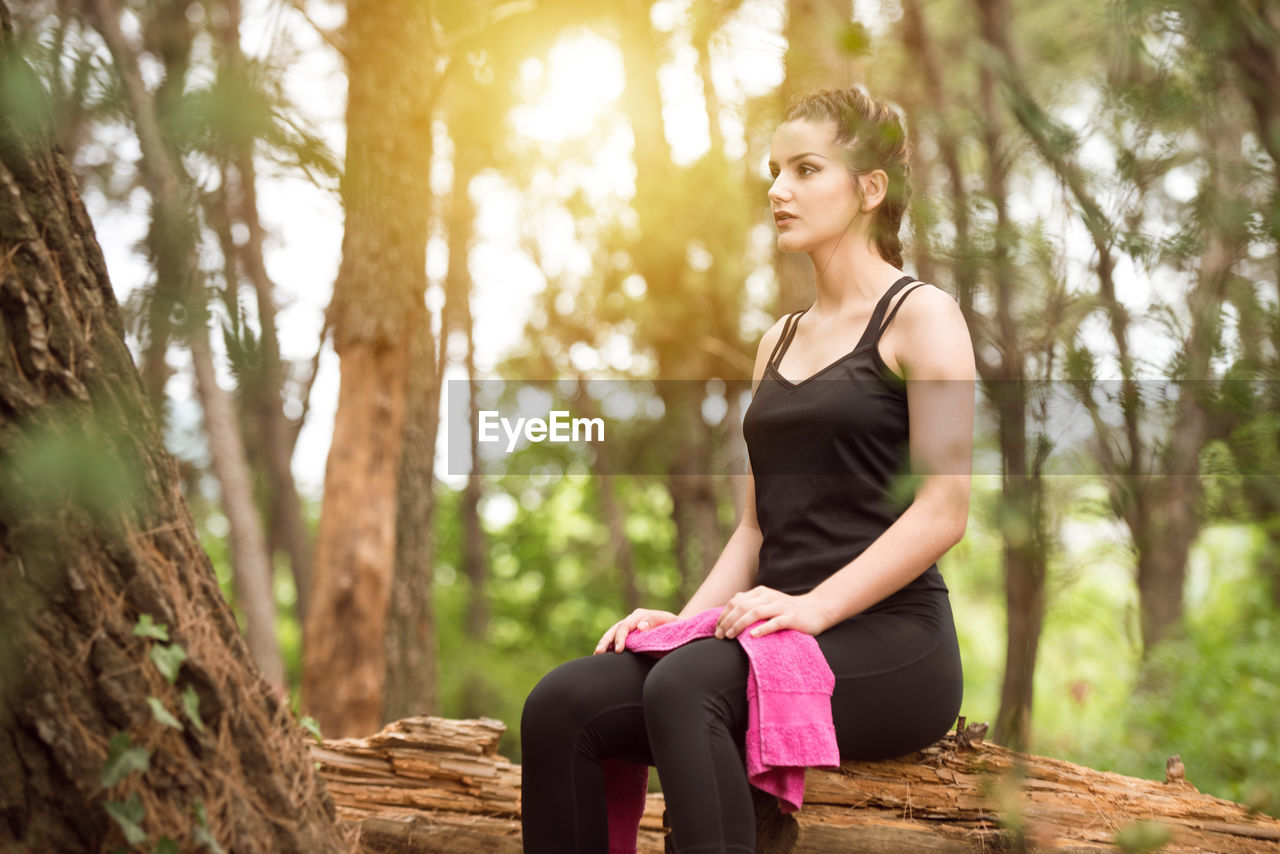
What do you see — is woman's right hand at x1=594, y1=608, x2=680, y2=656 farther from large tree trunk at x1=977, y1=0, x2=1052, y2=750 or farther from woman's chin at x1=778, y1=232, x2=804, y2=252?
large tree trunk at x1=977, y1=0, x2=1052, y2=750

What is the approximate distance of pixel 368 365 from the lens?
4938 millimetres

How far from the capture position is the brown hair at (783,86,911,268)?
177 cm

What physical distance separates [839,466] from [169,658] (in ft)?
3.91

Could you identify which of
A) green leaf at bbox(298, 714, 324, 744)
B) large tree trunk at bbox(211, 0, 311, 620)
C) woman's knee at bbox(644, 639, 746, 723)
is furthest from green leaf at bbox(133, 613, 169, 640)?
large tree trunk at bbox(211, 0, 311, 620)

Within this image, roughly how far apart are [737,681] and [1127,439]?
818 millimetres

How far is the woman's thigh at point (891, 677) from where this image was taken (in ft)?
5.75

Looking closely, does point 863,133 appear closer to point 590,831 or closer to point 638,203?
point 590,831

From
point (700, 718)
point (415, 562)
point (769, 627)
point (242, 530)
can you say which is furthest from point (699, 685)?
point (242, 530)

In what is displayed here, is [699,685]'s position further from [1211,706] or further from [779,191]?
[1211,706]

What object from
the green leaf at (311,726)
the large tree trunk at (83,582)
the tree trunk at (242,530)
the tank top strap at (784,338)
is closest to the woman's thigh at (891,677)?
the tank top strap at (784,338)

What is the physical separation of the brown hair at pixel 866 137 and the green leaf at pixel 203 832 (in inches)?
57.0

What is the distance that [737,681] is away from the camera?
5.63 feet

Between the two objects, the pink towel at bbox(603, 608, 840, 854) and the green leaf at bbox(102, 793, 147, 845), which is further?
the pink towel at bbox(603, 608, 840, 854)

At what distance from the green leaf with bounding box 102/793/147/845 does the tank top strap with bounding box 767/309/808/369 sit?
139cm
